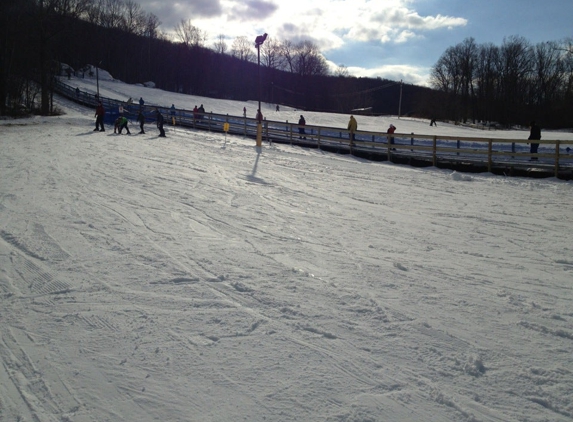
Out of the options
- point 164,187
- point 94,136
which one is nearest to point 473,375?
point 164,187

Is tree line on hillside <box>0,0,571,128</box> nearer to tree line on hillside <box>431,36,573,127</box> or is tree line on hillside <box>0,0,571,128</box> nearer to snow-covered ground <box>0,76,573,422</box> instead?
tree line on hillside <box>431,36,573,127</box>

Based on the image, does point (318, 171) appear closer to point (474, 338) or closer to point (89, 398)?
point (474, 338)

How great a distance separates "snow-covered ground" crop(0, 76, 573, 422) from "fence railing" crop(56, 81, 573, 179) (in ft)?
17.5

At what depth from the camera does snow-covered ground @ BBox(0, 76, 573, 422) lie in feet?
9.72

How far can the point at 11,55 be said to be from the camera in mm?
33906

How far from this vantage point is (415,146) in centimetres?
1714

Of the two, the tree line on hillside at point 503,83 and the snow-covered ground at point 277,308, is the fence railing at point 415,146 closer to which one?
the snow-covered ground at point 277,308

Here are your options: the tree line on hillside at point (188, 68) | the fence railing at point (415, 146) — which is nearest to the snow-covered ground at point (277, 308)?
the fence railing at point (415, 146)

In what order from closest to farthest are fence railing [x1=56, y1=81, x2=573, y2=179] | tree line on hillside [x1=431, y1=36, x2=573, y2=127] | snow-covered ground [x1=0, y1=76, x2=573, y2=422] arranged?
snow-covered ground [x1=0, y1=76, x2=573, y2=422] < fence railing [x1=56, y1=81, x2=573, y2=179] < tree line on hillside [x1=431, y1=36, x2=573, y2=127]

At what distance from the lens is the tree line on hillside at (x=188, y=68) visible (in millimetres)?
33969

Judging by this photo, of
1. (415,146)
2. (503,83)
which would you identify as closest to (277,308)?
(415,146)

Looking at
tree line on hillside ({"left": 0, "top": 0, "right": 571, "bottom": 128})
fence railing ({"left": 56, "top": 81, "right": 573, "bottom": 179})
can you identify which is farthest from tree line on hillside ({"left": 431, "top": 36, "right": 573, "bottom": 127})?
fence railing ({"left": 56, "top": 81, "right": 573, "bottom": 179})

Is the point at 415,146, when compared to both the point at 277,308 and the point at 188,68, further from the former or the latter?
the point at 188,68

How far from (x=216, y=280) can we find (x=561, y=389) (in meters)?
3.39
